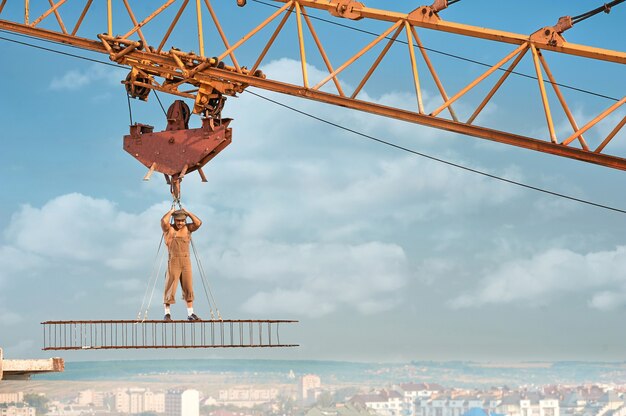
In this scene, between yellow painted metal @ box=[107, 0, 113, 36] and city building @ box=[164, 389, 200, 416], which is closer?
yellow painted metal @ box=[107, 0, 113, 36]

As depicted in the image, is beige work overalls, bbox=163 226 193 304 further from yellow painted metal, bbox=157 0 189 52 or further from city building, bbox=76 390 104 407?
city building, bbox=76 390 104 407

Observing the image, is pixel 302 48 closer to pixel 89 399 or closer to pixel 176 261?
pixel 176 261

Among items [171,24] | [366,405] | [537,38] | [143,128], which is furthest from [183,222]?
[366,405]

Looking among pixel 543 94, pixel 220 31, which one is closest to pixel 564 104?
pixel 543 94

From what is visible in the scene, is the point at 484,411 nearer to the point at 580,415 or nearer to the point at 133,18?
the point at 580,415

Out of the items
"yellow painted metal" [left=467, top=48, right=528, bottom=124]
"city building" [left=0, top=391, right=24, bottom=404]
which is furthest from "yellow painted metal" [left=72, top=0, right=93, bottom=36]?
"city building" [left=0, top=391, right=24, bottom=404]

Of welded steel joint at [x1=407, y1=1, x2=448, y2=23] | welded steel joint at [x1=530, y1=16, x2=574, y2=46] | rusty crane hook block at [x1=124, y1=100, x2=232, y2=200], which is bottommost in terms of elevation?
rusty crane hook block at [x1=124, y1=100, x2=232, y2=200]
